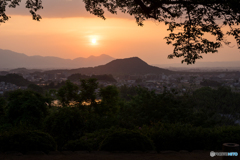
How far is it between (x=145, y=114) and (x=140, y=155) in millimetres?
10290

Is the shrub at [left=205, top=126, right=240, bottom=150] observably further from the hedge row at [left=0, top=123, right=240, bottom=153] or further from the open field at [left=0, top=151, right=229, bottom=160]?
the open field at [left=0, top=151, right=229, bottom=160]

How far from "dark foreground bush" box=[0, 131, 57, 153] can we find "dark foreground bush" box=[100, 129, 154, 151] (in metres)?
1.95

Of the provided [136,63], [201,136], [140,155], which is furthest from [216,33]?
[136,63]

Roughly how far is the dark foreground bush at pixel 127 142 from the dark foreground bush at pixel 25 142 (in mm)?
1953

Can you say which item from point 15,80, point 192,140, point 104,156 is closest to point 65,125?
point 104,156

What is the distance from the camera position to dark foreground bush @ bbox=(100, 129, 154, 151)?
7527mm

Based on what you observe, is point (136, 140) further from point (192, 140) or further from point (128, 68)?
point (128, 68)

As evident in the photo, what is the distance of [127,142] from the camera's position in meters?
7.53

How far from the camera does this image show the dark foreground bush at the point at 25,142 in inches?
294

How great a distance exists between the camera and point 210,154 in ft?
24.7

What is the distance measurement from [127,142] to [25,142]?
11.3 feet

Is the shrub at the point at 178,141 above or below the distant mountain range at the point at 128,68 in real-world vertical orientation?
below

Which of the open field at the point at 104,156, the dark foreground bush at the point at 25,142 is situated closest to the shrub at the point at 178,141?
the open field at the point at 104,156

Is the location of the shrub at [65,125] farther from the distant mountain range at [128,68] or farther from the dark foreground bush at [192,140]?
the distant mountain range at [128,68]
